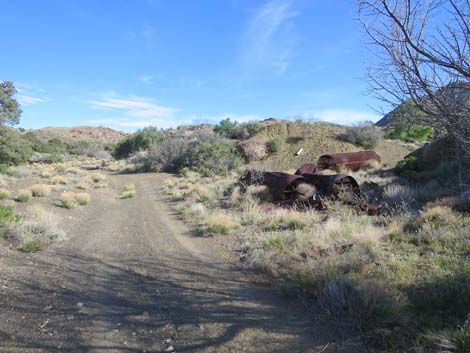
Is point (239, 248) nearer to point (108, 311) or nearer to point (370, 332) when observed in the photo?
point (108, 311)

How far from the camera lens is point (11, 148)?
→ 24656 millimetres

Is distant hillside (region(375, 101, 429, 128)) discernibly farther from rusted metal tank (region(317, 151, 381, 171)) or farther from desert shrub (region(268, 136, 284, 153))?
desert shrub (region(268, 136, 284, 153))

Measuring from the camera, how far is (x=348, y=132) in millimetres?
28125

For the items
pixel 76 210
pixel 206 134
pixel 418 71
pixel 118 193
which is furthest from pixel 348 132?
pixel 418 71

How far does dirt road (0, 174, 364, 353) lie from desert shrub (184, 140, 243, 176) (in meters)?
16.5

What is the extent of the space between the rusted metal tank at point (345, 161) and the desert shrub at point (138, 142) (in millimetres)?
24272

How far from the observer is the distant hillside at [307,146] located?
24.8m

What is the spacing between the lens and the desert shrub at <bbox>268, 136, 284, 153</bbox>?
2675 centimetres

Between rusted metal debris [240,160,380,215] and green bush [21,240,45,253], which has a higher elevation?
rusted metal debris [240,160,380,215]

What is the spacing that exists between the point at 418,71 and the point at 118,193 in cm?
1778

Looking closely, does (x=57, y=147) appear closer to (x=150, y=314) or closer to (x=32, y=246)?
(x=32, y=246)

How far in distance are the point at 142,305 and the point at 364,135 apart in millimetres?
25584

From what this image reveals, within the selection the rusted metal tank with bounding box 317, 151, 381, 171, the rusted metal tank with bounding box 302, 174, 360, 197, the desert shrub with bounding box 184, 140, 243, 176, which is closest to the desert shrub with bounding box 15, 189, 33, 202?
the rusted metal tank with bounding box 302, 174, 360, 197

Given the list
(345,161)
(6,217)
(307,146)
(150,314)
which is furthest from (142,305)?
(307,146)
